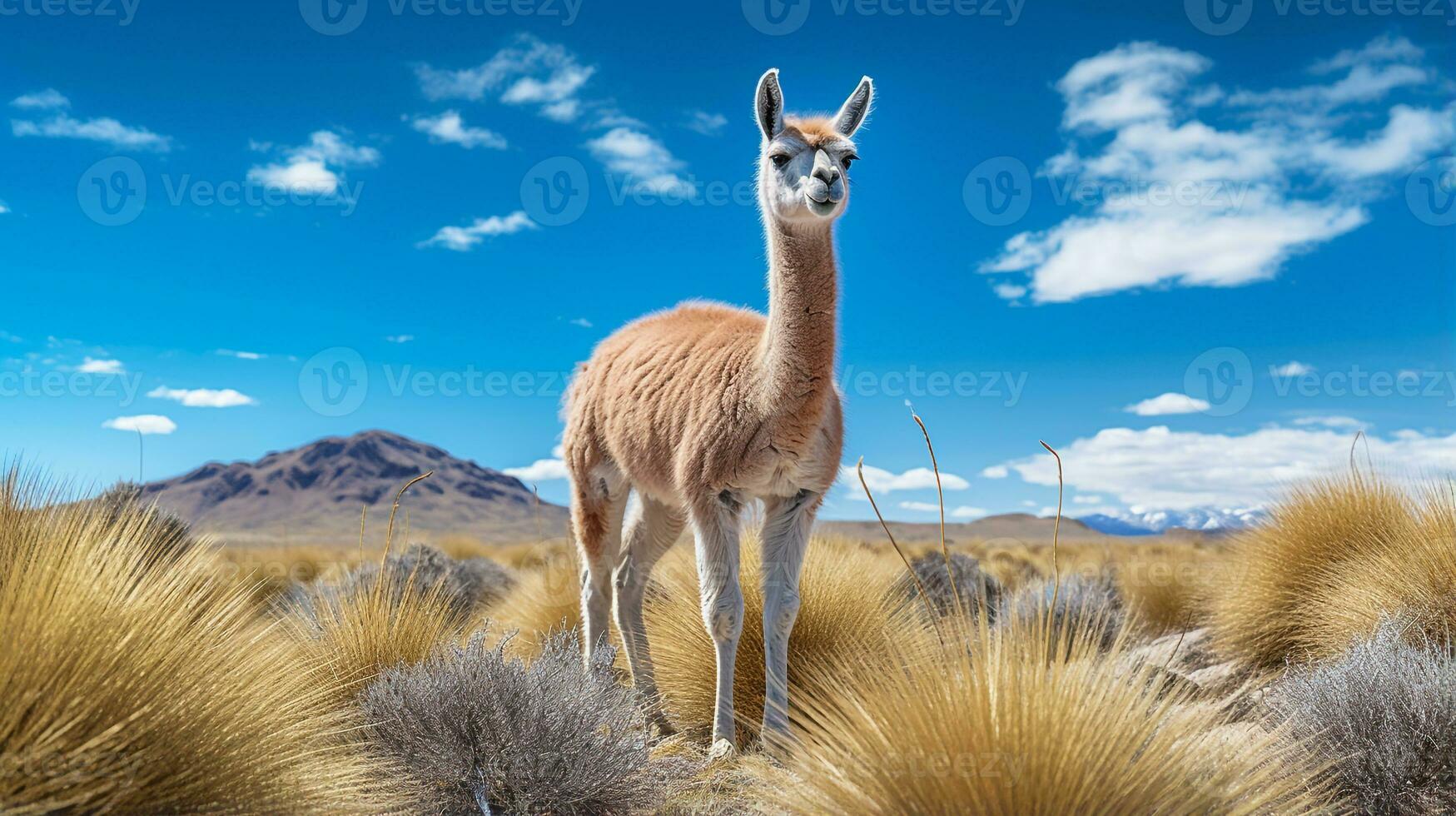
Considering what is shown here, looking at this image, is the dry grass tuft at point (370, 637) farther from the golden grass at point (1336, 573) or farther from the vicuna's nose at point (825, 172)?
the golden grass at point (1336, 573)

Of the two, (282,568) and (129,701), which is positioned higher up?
(282,568)

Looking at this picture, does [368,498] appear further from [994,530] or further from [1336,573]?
[1336,573]

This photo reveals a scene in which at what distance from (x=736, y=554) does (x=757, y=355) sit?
3.65 ft

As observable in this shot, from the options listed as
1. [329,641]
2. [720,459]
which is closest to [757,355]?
[720,459]

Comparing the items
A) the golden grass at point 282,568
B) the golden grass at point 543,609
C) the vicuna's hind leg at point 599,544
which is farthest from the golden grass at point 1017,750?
the golden grass at point 282,568

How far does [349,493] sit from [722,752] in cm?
11060

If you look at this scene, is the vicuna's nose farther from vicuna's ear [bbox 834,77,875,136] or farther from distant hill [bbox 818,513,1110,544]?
distant hill [bbox 818,513,1110,544]

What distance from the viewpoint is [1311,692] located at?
488cm

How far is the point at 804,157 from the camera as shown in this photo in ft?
16.2

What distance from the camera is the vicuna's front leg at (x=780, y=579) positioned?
488 cm

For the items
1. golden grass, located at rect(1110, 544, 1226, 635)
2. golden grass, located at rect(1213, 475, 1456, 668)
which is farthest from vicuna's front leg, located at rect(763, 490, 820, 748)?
golden grass, located at rect(1110, 544, 1226, 635)

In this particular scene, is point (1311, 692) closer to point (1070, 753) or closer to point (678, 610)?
point (1070, 753)

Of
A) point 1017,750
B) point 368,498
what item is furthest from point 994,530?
point 1017,750

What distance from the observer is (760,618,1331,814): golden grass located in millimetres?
2793
